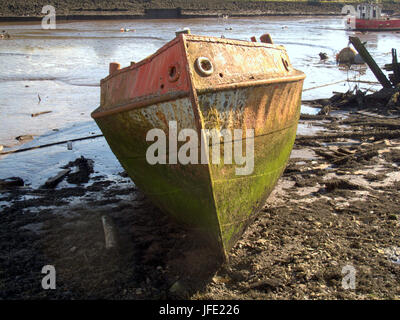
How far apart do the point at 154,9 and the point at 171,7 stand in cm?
217

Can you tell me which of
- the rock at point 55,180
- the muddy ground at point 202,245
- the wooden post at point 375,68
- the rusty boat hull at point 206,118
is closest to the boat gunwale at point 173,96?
the rusty boat hull at point 206,118

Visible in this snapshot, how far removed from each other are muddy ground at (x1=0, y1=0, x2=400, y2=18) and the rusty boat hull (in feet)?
135

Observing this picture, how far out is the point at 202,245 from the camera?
446 cm

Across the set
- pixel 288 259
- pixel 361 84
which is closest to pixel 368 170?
pixel 288 259

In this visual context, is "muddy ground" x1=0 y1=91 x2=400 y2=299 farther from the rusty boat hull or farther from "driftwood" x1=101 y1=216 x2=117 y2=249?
the rusty boat hull

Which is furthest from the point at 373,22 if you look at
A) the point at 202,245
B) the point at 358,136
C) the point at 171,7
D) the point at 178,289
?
the point at 178,289

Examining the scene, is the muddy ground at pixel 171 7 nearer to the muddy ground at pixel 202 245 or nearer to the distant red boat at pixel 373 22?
Answer: the distant red boat at pixel 373 22

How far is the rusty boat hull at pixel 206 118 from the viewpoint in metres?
3.90

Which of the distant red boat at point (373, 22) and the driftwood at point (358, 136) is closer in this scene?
the driftwood at point (358, 136)

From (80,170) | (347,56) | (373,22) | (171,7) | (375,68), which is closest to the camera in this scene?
(80,170)


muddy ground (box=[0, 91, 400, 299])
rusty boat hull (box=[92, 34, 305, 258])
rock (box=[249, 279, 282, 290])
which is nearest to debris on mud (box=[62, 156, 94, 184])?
muddy ground (box=[0, 91, 400, 299])

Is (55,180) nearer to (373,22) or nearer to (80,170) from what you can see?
(80,170)

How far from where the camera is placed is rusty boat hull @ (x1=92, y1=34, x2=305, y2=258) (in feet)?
12.8

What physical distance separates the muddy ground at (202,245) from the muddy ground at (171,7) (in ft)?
133
